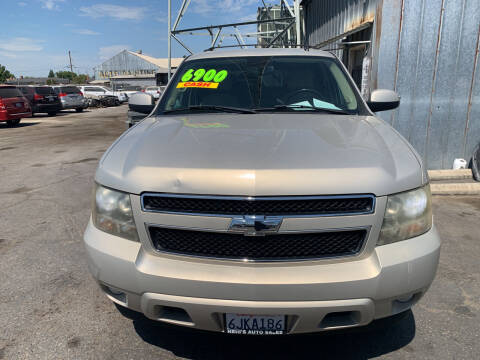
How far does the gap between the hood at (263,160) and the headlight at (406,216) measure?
62 millimetres

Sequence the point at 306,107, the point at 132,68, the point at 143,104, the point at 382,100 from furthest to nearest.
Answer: the point at 132,68 → the point at 143,104 → the point at 382,100 → the point at 306,107

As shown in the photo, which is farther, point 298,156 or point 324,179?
point 298,156

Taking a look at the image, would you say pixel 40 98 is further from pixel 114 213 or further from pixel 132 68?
pixel 132 68

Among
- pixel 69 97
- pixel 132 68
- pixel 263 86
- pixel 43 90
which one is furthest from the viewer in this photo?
pixel 132 68

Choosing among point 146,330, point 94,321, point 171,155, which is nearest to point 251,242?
point 171,155

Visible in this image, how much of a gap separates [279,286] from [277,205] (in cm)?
37

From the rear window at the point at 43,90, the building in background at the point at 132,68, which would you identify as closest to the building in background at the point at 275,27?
the rear window at the point at 43,90

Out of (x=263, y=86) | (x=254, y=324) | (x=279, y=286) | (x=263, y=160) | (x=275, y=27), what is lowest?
(x=254, y=324)

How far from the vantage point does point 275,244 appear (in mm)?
1721

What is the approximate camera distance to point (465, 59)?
5.92 meters

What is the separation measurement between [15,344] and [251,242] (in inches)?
68.6

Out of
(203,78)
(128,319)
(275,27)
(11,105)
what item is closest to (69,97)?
(11,105)

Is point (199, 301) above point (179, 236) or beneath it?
beneath

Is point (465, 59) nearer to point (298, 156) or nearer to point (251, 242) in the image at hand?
point (298, 156)
